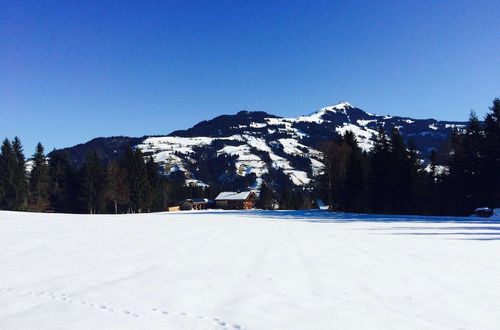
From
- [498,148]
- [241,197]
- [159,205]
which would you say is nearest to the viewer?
[498,148]

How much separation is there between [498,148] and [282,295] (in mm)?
36567

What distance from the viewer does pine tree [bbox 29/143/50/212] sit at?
51.6 metres

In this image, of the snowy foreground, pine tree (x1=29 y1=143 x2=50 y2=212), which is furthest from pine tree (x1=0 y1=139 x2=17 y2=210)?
the snowy foreground

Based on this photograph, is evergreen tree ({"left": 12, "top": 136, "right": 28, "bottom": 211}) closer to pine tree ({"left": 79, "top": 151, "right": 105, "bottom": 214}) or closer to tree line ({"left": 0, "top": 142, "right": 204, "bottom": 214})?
tree line ({"left": 0, "top": 142, "right": 204, "bottom": 214})

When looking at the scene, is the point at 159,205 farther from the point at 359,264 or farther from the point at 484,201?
the point at 359,264

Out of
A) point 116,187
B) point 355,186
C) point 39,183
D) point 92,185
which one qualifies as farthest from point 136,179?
point 355,186

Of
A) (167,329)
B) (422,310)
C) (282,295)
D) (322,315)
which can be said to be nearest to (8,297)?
(167,329)

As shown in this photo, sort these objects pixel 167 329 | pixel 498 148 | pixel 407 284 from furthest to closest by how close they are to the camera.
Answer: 1. pixel 498 148
2. pixel 407 284
3. pixel 167 329

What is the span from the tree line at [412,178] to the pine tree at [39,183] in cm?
4666

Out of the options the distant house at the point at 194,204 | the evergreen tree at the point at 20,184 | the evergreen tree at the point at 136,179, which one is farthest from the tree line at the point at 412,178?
the distant house at the point at 194,204

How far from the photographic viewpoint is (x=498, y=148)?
3102 centimetres

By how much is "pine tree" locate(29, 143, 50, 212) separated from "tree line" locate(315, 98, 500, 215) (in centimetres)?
4666

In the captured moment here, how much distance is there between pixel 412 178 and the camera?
34656 mm

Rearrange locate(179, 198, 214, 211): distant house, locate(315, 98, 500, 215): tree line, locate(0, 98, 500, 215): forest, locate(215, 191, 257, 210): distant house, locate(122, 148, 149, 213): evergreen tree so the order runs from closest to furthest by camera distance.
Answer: locate(315, 98, 500, 215): tree line
locate(0, 98, 500, 215): forest
locate(122, 148, 149, 213): evergreen tree
locate(179, 198, 214, 211): distant house
locate(215, 191, 257, 210): distant house
